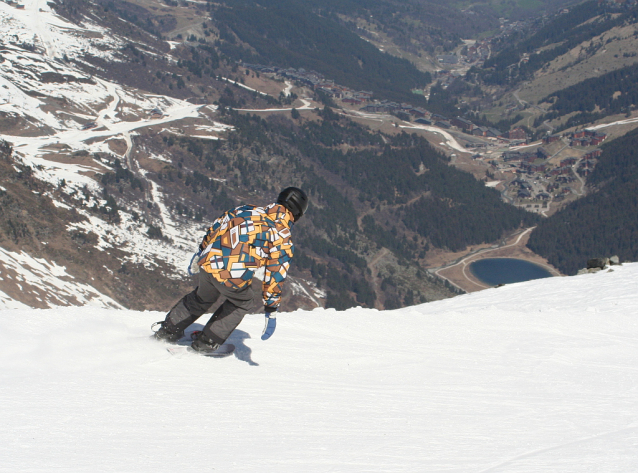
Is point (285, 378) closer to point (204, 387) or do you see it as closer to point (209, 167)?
point (204, 387)

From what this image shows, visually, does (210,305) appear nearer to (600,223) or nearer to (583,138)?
(600,223)

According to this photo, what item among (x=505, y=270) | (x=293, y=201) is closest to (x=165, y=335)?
(x=293, y=201)

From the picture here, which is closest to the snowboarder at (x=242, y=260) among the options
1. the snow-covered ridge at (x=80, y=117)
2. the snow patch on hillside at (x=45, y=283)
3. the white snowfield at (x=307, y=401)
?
the white snowfield at (x=307, y=401)

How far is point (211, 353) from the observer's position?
8.48 metres

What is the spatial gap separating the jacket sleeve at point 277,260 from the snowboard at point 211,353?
143 cm

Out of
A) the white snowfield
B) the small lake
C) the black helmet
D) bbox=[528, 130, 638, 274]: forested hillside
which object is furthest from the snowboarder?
bbox=[528, 130, 638, 274]: forested hillside

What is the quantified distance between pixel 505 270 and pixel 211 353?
121 meters

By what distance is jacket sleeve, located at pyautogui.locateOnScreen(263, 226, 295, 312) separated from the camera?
7914 millimetres

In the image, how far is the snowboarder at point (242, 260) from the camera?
311 inches

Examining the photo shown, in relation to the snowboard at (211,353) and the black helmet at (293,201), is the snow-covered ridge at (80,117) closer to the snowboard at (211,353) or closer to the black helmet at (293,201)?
the snowboard at (211,353)

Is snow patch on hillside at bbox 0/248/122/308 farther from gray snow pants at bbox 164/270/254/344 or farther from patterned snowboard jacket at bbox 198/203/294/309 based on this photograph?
patterned snowboard jacket at bbox 198/203/294/309

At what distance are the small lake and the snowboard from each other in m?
108

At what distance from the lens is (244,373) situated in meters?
8.13

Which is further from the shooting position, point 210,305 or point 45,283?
point 45,283
